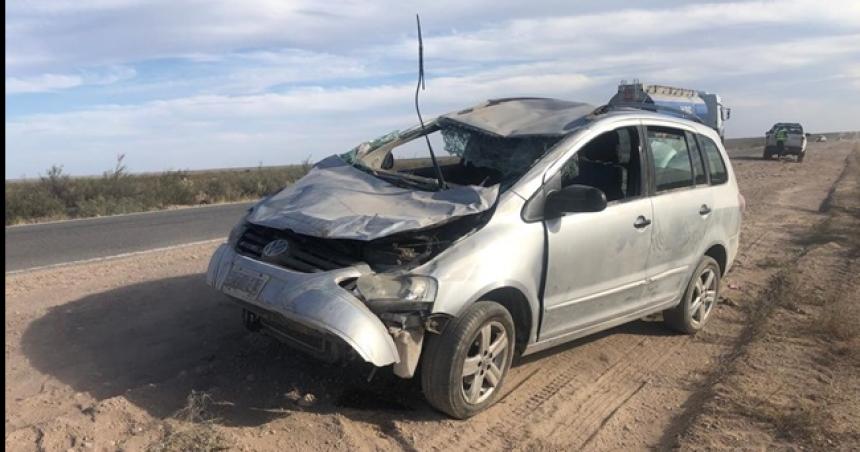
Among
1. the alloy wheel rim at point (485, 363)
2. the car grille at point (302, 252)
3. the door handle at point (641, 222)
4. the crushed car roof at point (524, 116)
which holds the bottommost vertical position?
the alloy wheel rim at point (485, 363)

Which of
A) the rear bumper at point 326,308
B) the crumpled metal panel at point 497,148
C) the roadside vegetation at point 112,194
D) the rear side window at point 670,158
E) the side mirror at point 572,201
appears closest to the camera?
the rear bumper at point 326,308

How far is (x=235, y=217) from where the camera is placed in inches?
626

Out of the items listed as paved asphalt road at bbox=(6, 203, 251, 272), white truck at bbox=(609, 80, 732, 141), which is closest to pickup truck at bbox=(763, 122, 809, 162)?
white truck at bbox=(609, 80, 732, 141)

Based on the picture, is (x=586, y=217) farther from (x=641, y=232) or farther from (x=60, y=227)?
(x=60, y=227)

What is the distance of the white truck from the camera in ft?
72.8

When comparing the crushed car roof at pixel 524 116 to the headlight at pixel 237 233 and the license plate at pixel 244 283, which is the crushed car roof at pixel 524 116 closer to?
the headlight at pixel 237 233

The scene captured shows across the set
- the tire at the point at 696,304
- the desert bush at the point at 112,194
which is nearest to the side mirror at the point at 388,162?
the tire at the point at 696,304

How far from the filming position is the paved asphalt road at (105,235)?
1030 cm

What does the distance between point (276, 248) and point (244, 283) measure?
288 mm

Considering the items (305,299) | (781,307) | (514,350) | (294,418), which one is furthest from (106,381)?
(781,307)

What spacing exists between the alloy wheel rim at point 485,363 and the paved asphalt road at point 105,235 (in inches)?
299

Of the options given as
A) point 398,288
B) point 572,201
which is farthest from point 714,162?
point 398,288

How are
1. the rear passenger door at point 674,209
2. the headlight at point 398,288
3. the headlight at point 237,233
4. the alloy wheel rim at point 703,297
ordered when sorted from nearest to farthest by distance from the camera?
1. the headlight at point 398,288
2. the headlight at point 237,233
3. the rear passenger door at point 674,209
4. the alloy wheel rim at point 703,297

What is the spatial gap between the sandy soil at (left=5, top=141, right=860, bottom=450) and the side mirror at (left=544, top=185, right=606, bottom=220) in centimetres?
126
